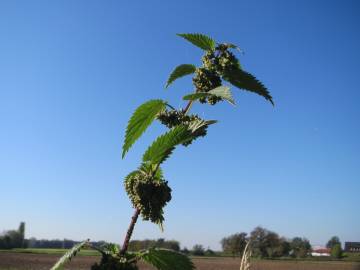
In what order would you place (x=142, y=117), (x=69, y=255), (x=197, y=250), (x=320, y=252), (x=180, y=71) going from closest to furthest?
(x=69, y=255), (x=142, y=117), (x=180, y=71), (x=197, y=250), (x=320, y=252)

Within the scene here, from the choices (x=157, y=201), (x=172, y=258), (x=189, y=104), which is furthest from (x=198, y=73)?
(x=172, y=258)

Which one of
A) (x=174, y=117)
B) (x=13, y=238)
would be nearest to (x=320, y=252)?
(x=13, y=238)

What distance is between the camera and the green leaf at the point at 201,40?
229cm

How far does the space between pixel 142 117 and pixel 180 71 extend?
13.5 inches

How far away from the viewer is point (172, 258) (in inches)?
76.5

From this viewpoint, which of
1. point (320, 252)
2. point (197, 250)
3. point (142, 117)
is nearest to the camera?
point (142, 117)

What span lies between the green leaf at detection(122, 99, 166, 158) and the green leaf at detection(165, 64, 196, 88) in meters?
0.18

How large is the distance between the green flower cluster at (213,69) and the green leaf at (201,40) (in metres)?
0.04

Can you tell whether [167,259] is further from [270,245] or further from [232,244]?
[270,245]

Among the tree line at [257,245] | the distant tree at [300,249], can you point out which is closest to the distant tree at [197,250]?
the tree line at [257,245]

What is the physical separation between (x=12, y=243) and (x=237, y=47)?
483 ft

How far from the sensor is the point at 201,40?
2.29 m

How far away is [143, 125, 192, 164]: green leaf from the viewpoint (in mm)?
1801

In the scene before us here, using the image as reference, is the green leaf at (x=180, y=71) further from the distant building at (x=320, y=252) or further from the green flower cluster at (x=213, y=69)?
the distant building at (x=320, y=252)
